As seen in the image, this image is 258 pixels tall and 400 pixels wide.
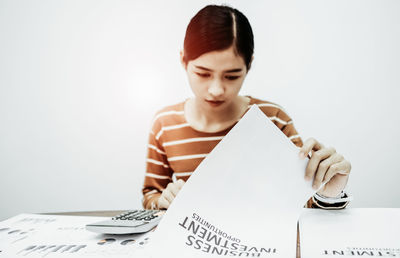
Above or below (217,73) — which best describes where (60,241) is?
below

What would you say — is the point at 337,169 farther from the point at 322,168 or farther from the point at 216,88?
the point at 216,88

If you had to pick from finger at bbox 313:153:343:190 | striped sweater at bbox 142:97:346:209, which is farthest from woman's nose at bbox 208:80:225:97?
finger at bbox 313:153:343:190

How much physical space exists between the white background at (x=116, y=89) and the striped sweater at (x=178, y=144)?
33 centimetres

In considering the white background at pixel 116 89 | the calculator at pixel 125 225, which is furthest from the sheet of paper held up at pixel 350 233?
the white background at pixel 116 89

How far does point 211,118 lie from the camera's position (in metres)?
0.88

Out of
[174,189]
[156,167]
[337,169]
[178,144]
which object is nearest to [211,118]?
[178,144]

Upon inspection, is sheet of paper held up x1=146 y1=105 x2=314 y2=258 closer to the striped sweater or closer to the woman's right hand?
the woman's right hand

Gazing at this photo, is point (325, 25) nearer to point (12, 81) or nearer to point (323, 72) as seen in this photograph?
point (323, 72)

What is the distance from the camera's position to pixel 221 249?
0.95 ft

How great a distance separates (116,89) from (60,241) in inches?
38.7

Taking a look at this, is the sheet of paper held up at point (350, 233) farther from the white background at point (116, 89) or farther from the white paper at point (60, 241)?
the white background at point (116, 89)

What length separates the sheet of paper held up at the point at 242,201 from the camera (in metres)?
0.29

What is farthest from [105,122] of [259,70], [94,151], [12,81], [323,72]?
[323,72]

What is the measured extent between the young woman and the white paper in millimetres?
164
